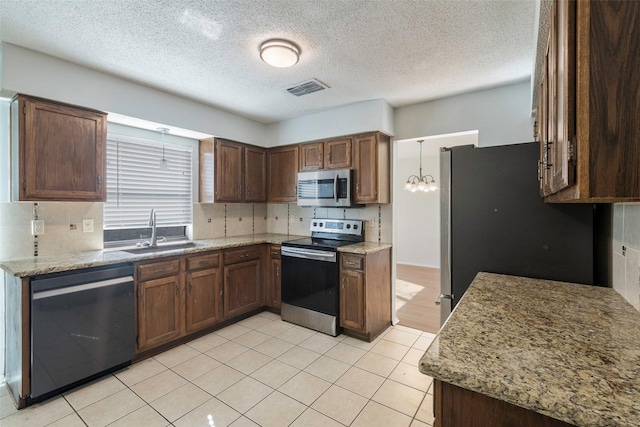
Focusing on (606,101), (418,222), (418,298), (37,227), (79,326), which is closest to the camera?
(606,101)

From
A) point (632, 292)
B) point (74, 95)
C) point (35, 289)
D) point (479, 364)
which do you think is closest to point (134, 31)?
point (74, 95)

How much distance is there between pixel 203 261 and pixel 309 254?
1141 millimetres

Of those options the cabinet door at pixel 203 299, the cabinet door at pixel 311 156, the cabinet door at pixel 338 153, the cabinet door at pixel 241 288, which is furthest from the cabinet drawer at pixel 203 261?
the cabinet door at pixel 338 153

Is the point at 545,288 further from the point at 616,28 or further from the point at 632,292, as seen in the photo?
the point at 616,28

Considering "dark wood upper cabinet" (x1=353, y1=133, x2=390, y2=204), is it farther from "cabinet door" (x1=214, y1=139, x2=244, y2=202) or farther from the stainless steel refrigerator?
"cabinet door" (x1=214, y1=139, x2=244, y2=202)

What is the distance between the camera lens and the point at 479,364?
2.82 feet

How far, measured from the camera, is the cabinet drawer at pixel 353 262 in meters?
3.04

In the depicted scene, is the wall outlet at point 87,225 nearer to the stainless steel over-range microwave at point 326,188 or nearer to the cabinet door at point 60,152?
the cabinet door at point 60,152

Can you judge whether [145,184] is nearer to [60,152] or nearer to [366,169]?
[60,152]

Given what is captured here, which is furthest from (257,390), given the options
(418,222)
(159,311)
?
(418,222)

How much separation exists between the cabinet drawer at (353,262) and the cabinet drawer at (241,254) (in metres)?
1.22

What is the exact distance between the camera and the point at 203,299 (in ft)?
10.3

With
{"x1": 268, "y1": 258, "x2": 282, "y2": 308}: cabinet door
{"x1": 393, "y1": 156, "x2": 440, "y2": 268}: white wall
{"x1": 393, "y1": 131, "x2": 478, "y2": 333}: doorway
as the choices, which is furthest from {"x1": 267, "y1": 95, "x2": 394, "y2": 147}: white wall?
{"x1": 393, "y1": 156, "x2": 440, "y2": 268}: white wall

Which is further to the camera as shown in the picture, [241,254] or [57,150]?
[241,254]
